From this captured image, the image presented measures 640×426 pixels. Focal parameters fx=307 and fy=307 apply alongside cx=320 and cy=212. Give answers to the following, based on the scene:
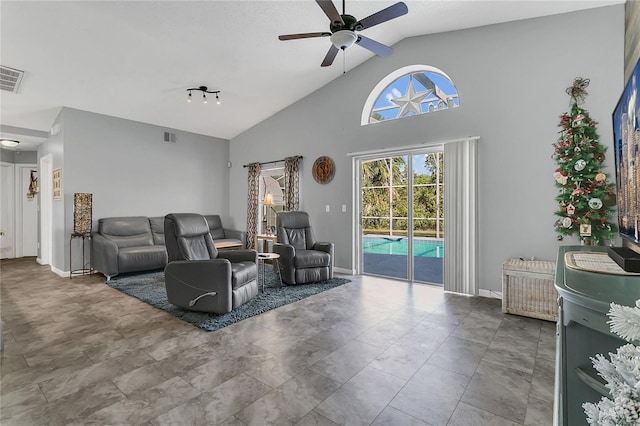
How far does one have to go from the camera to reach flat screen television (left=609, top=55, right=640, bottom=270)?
156cm

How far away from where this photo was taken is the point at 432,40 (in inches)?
173

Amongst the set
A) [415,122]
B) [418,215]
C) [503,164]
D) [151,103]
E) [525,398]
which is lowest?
[525,398]

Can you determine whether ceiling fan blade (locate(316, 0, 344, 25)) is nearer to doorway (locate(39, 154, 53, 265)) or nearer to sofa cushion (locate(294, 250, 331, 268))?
sofa cushion (locate(294, 250, 331, 268))

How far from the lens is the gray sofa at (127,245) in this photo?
4906 mm

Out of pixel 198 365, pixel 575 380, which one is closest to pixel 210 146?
pixel 198 365

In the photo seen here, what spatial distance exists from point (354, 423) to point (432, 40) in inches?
186

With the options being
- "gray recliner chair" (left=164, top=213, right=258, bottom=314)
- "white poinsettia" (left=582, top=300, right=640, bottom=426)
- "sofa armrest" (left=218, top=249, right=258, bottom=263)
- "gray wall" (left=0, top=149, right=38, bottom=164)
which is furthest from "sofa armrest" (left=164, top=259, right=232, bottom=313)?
"gray wall" (left=0, top=149, right=38, bottom=164)

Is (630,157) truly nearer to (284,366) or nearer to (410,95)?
(284,366)

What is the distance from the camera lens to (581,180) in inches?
127

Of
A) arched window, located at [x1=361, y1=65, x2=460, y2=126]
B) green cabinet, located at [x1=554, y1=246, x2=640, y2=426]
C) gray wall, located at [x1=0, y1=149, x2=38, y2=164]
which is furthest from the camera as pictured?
gray wall, located at [x1=0, y1=149, x2=38, y2=164]

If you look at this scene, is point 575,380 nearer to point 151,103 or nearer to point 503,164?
point 503,164

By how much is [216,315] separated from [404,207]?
317 cm

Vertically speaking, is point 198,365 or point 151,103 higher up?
point 151,103

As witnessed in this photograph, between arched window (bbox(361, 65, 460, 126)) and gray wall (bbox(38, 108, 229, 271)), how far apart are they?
3.96 m
